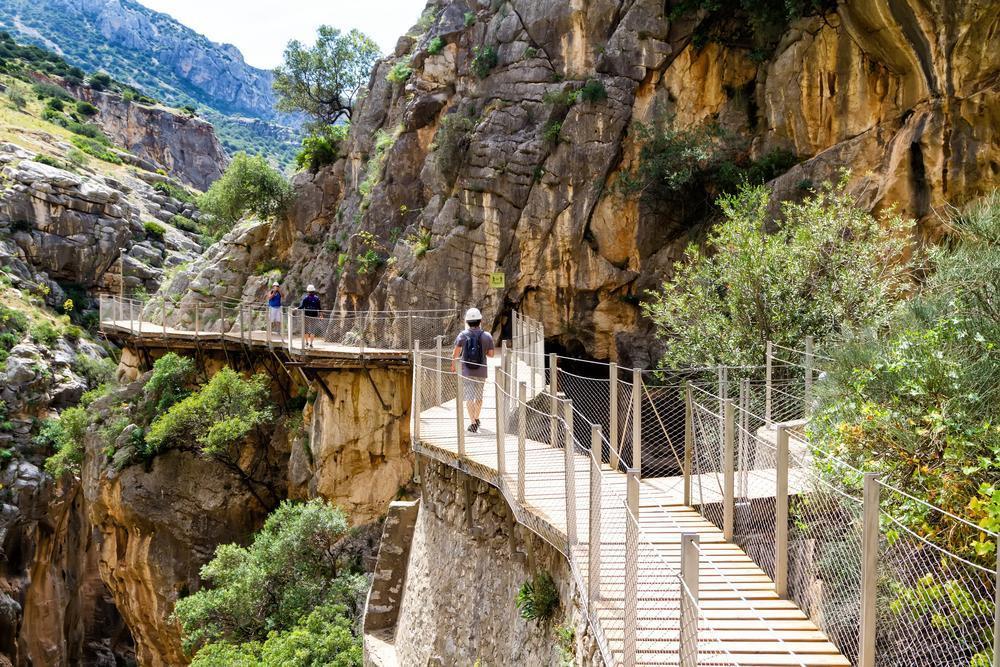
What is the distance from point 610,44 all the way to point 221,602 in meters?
18.7

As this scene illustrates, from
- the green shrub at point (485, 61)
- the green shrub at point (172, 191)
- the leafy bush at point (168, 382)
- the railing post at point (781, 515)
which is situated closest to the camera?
the railing post at point (781, 515)

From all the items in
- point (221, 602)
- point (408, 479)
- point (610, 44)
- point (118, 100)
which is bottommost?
point (221, 602)

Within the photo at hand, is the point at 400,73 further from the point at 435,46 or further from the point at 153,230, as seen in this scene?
the point at 153,230

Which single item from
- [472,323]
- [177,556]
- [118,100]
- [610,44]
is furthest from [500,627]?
[118,100]

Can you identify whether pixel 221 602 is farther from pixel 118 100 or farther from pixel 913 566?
pixel 118 100

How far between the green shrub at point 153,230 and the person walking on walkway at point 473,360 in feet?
145

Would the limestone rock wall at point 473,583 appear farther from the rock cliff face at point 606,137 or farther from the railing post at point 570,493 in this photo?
the rock cliff face at point 606,137

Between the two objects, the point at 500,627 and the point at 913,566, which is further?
the point at 500,627

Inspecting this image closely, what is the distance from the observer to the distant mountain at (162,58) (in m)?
119

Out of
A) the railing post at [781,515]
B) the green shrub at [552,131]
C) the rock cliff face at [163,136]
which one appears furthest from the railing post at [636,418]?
the rock cliff face at [163,136]

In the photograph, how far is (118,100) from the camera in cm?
7381

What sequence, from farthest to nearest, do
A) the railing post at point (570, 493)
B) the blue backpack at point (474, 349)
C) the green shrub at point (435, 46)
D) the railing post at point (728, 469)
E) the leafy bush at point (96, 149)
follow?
the leafy bush at point (96, 149)
the green shrub at point (435, 46)
the blue backpack at point (474, 349)
the railing post at point (728, 469)
the railing post at point (570, 493)

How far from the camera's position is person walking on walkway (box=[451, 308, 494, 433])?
910 cm

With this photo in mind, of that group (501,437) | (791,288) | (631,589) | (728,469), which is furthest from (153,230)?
(631,589)
